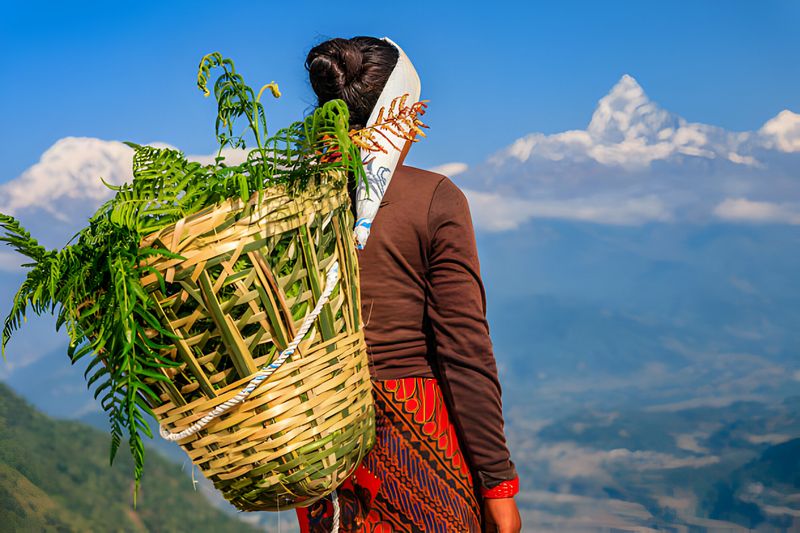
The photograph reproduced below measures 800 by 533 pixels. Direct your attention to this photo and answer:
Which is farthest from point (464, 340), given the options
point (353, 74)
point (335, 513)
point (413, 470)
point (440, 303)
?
point (353, 74)

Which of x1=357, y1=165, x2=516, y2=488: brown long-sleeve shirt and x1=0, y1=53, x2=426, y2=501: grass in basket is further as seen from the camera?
x1=357, y1=165, x2=516, y2=488: brown long-sleeve shirt

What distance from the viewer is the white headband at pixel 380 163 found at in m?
1.35

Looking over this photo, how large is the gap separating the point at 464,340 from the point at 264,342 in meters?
0.43

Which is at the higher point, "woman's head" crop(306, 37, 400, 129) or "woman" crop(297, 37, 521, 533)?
"woman's head" crop(306, 37, 400, 129)

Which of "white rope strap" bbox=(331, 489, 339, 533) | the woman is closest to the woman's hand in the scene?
the woman

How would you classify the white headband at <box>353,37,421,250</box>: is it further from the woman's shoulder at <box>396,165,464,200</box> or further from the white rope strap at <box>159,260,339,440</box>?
the white rope strap at <box>159,260,339,440</box>

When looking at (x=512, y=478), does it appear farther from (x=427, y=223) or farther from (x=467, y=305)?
(x=427, y=223)

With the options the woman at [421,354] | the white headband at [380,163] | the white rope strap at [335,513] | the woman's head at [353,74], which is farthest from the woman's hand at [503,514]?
the woman's head at [353,74]

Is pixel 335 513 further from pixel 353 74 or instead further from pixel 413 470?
pixel 353 74

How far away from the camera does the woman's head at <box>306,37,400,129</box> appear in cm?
140

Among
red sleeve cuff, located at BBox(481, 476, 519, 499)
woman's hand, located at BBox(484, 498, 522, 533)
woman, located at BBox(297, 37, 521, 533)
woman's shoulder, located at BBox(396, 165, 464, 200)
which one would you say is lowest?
woman's hand, located at BBox(484, 498, 522, 533)

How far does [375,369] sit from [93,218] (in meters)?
0.53

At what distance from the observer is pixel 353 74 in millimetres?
1402

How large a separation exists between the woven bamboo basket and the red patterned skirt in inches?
9.4
